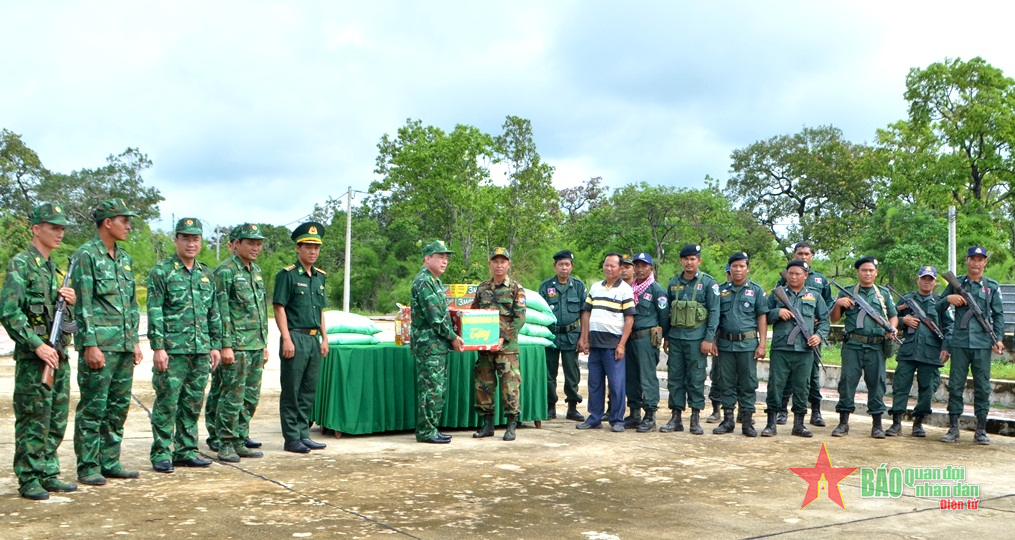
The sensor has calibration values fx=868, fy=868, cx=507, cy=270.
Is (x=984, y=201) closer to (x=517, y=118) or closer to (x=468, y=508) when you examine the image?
(x=517, y=118)

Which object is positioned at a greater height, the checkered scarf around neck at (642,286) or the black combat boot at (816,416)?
the checkered scarf around neck at (642,286)

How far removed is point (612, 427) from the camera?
25.9 ft

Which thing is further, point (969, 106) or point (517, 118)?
point (517, 118)

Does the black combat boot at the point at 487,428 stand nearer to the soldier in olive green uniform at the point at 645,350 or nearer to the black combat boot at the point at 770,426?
the soldier in olive green uniform at the point at 645,350

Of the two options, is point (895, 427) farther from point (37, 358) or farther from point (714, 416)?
point (37, 358)

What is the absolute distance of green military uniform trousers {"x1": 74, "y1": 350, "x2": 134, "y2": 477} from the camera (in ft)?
16.5

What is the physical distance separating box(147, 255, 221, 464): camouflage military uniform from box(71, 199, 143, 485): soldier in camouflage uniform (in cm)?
26

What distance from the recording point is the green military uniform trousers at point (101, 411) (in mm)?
5031

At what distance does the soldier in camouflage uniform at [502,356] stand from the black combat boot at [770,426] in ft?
7.32

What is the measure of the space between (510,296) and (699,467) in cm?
221

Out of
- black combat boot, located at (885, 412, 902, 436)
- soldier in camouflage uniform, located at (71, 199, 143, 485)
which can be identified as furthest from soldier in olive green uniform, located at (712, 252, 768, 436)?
soldier in camouflage uniform, located at (71, 199, 143, 485)

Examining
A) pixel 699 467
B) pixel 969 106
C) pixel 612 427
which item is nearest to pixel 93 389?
pixel 699 467

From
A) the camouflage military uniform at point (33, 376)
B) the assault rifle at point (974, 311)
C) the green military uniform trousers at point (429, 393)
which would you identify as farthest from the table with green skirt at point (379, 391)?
the assault rifle at point (974, 311)

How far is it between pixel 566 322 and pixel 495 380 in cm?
147
